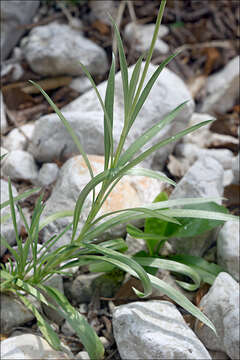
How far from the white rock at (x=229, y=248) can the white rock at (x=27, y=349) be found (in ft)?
2.40

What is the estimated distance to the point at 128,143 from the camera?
2260 millimetres

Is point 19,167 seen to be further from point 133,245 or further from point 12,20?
point 12,20

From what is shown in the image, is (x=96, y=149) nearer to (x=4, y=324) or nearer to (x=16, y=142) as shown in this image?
(x=16, y=142)

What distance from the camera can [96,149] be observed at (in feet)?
7.29

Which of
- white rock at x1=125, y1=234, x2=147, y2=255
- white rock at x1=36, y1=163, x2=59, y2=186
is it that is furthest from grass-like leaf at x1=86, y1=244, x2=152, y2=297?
white rock at x1=36, y1=163, x2=59, y2=186

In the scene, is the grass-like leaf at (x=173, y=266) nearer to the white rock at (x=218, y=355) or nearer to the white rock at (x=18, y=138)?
the white rock at (x=218, y=355)

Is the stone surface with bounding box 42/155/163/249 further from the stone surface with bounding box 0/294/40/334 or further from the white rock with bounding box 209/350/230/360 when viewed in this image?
the white rock with bounding box 209/350/230/360

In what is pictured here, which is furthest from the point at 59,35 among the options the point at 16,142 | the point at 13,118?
the point at 16,142

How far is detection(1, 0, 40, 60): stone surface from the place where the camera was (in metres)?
2.71

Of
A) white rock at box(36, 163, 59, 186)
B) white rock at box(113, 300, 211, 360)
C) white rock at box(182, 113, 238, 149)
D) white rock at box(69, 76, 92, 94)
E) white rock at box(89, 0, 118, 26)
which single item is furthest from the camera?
white rock at box(89, 0, 118, 26)

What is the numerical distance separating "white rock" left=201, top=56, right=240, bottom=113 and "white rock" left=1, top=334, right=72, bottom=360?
6.07 feet

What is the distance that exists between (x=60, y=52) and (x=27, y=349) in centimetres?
177

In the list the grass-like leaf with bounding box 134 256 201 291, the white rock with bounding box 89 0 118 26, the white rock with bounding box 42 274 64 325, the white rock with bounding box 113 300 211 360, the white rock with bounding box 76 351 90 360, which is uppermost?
the white rock with bounding box 89 0 118 26

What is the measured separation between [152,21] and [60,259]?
7.16ft
